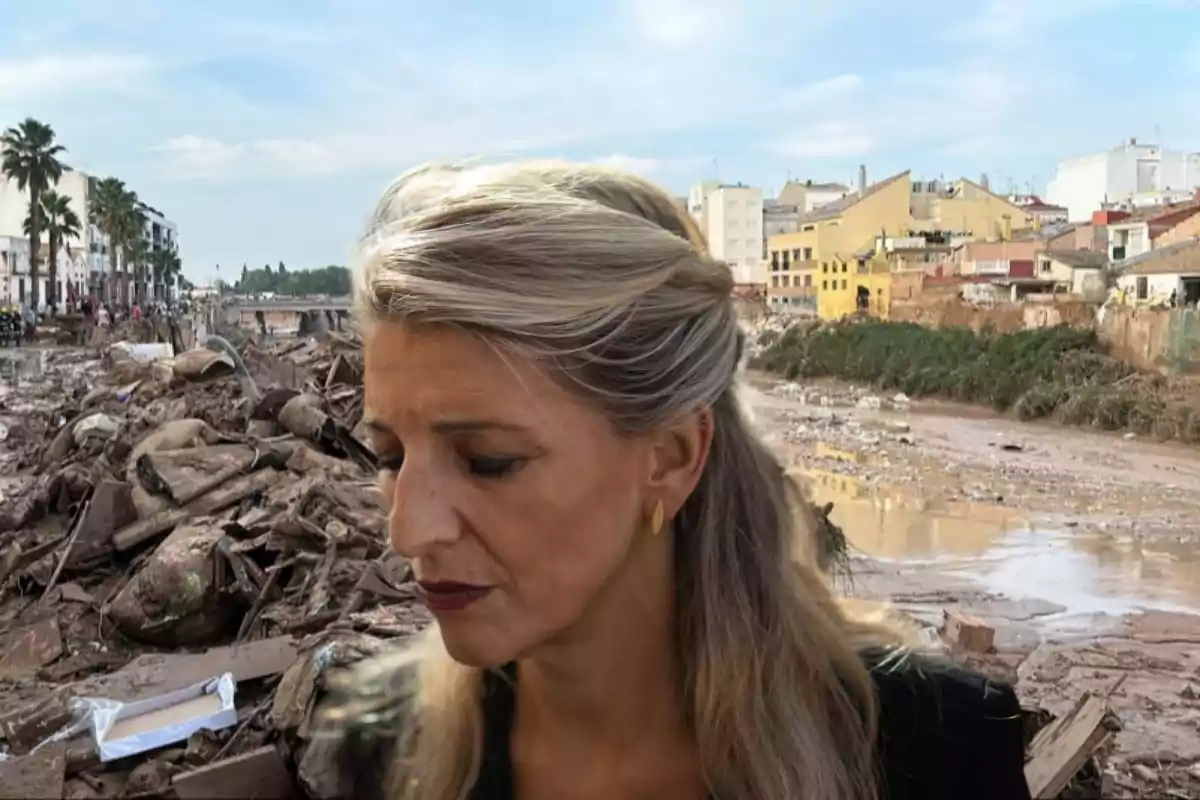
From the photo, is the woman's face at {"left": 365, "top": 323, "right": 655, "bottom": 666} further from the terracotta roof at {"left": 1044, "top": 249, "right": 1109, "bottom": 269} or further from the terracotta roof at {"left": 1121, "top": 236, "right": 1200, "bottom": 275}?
the terracotta roof at {"left": 1044, "top": 249, "right": 1109, "bottom": 269}

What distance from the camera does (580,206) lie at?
100cm

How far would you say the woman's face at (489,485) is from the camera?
0.98 meters

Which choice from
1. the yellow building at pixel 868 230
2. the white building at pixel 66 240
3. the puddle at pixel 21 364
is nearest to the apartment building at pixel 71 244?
the white building at pixel 66 240

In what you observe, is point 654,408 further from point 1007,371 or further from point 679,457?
point 1007,371

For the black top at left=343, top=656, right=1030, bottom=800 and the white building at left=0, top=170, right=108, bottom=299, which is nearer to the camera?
the black top at left=343, top=656, right=1030, bottom=800

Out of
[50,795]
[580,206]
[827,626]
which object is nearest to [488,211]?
[580,206]

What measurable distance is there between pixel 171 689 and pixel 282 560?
1.50 metres

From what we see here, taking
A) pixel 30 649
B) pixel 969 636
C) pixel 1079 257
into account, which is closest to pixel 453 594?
pixel 30 649

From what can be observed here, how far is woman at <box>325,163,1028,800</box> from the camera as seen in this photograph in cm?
98

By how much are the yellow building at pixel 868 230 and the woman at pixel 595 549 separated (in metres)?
37.6

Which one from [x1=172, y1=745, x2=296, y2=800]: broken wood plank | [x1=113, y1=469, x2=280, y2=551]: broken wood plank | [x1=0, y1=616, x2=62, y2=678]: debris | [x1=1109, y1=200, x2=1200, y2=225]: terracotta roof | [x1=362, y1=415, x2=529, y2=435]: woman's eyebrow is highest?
[x1=1109, y1=200, x2=1200, y2=225]: terracotta roof

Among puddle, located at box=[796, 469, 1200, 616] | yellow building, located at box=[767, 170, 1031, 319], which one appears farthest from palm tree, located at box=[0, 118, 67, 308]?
puddle, located at box=[796, 469, 1200, 616]

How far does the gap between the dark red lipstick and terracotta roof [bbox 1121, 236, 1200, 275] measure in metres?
29.7

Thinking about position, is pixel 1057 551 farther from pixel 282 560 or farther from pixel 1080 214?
pixel 1080 214
